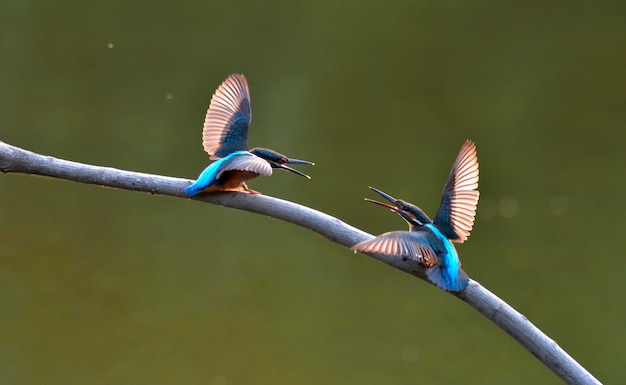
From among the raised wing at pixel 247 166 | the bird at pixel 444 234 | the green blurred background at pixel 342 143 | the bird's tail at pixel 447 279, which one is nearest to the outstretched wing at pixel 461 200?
the bird at pixel 444 234

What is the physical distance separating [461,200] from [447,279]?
8.4 inches

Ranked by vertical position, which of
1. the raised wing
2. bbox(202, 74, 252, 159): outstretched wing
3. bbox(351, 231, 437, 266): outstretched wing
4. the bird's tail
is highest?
bbox(202, 74, 252, 159): outstretched wing

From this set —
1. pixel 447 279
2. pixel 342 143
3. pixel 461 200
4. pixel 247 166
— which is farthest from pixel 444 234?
pixel 342 143

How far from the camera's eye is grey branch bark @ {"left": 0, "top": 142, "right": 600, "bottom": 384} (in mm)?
840

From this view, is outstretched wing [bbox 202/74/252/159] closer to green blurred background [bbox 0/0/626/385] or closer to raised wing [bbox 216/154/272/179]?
raised wing [bbox 216/154/272/179]

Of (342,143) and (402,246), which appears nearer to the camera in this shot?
(402,246)

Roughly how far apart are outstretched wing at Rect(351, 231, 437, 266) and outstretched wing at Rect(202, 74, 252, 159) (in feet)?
1.03

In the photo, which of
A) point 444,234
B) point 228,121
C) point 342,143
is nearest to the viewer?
point 444,234

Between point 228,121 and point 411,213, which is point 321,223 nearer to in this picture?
point 411,213

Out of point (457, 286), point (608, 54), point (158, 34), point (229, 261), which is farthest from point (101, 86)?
point (457, 286)

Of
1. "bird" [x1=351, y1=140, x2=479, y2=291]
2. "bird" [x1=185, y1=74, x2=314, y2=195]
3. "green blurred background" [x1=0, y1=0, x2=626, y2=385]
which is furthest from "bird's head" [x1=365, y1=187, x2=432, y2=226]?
"green blurred background" [x1=0, y1=0, x2=626, y2=385]

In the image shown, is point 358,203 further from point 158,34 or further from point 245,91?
point 245,91

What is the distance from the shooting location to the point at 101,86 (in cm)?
253

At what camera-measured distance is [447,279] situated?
0.86 m
